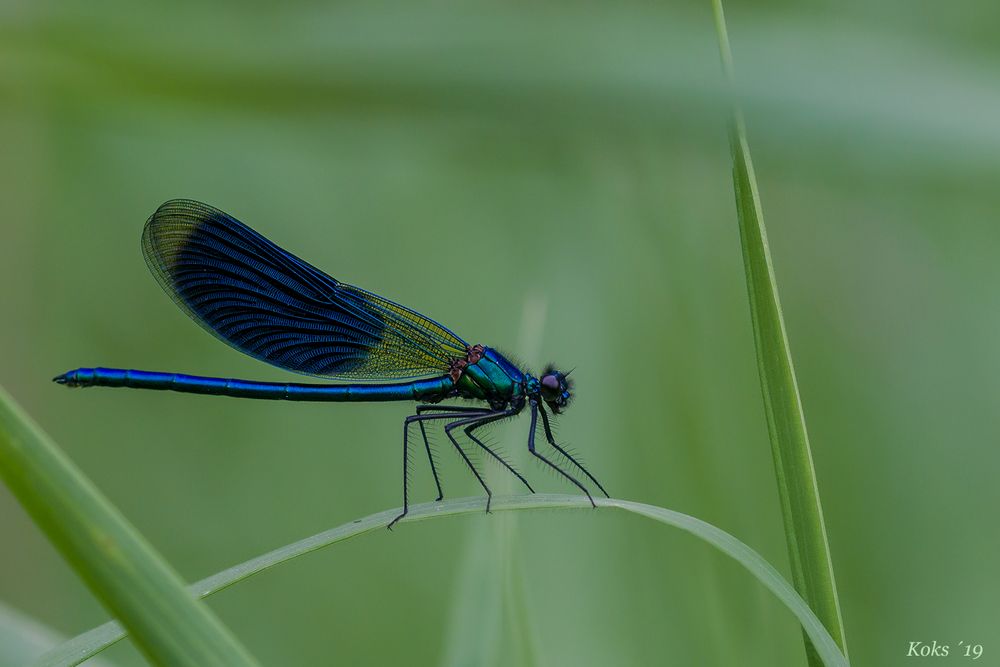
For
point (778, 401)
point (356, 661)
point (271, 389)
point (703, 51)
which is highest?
point (703, 51)

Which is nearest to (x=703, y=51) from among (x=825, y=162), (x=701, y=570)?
(x=825, y=162)

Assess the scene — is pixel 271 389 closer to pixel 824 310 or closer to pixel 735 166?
pixel 735 166

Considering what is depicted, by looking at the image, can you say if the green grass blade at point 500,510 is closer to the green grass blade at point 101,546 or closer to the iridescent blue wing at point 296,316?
the green grass blade at point 101,546

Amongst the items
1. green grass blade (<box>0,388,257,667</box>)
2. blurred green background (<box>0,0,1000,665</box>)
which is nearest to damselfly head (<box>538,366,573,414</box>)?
blurred green background (<box>0,0,1000,665</box>)

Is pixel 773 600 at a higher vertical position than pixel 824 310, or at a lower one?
lower

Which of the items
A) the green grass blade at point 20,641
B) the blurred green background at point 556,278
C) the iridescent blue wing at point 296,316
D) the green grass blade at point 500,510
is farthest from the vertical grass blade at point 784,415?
the iridescent blue wing at point 296,316

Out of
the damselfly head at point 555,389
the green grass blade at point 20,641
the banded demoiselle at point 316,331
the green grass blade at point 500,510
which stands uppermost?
the banded demoiselle at point 316,331
